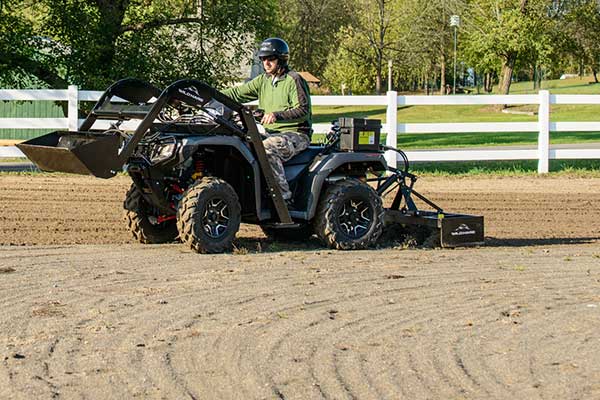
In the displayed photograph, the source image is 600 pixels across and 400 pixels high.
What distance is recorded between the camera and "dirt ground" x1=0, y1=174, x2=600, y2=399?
539cm

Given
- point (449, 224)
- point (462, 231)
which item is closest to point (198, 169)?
point (449, 224)

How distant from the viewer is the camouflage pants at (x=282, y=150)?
9.79m

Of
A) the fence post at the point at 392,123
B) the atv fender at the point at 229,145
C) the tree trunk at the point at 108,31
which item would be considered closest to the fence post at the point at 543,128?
the fence post at the point at 392,123

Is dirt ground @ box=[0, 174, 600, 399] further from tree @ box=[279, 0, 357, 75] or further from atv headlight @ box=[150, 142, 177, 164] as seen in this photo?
tree @ box=[279, 0, 357, 75]

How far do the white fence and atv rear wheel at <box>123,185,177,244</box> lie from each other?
7.74 m

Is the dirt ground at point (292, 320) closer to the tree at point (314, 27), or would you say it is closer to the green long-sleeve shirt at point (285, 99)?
the green long-sleeve shirt at point (285, 99)

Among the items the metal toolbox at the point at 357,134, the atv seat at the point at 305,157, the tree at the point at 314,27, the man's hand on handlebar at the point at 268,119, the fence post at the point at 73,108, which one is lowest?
the atv seat at the point at 305,157

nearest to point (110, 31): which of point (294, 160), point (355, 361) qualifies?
point (294, 160)

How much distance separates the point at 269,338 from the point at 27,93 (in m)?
13.1

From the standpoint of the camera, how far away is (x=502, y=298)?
25.2 ft

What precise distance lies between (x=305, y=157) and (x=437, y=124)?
9.36m

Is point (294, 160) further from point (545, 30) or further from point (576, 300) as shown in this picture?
point (545, 30)

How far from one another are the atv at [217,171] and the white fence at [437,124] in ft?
24.4

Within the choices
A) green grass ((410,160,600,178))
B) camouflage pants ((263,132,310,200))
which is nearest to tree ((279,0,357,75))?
green grass ((410,160,600,178))
